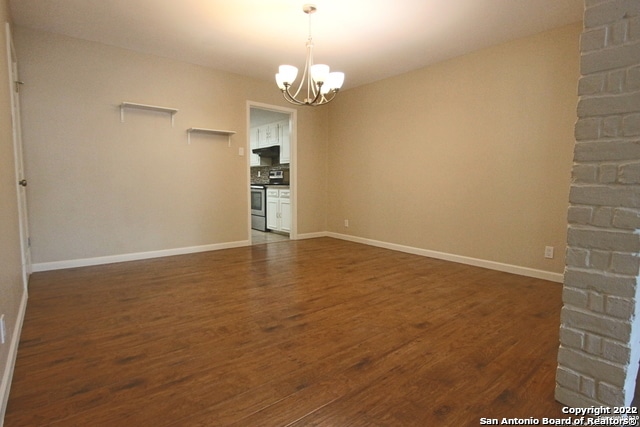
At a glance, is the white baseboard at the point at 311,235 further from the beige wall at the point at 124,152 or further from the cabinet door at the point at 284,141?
the cabinet door at the point at 284,141

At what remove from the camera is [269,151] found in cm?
710

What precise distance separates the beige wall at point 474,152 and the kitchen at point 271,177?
4.45 feet

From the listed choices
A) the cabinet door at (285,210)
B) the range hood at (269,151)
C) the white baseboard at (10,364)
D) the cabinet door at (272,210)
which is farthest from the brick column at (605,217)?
the range hood at (269,151)

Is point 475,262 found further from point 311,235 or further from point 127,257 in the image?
point 127,257

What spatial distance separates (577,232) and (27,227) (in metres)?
4.33

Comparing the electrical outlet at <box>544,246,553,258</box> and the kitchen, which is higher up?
the kitchen

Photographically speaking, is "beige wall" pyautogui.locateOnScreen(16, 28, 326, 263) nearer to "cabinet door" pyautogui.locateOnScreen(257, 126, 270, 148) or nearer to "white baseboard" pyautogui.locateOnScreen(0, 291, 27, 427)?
"white baseboard" pyautogui.locateOnScreen(0, 291, 27, 427)

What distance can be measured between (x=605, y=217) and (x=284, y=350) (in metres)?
1.60

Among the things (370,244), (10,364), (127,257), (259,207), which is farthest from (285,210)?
(10,364)

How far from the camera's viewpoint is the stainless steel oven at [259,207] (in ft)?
21.1

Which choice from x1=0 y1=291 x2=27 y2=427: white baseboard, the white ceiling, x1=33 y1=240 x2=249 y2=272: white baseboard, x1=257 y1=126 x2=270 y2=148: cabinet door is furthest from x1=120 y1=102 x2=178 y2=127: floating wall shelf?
x1=257 y1=126 x2=270 y2=148: cabinet door

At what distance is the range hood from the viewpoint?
22.8ft

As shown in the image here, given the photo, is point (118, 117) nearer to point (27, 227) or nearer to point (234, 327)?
point (27, 227)

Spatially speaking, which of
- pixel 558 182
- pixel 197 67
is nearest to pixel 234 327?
pixel 558 182
